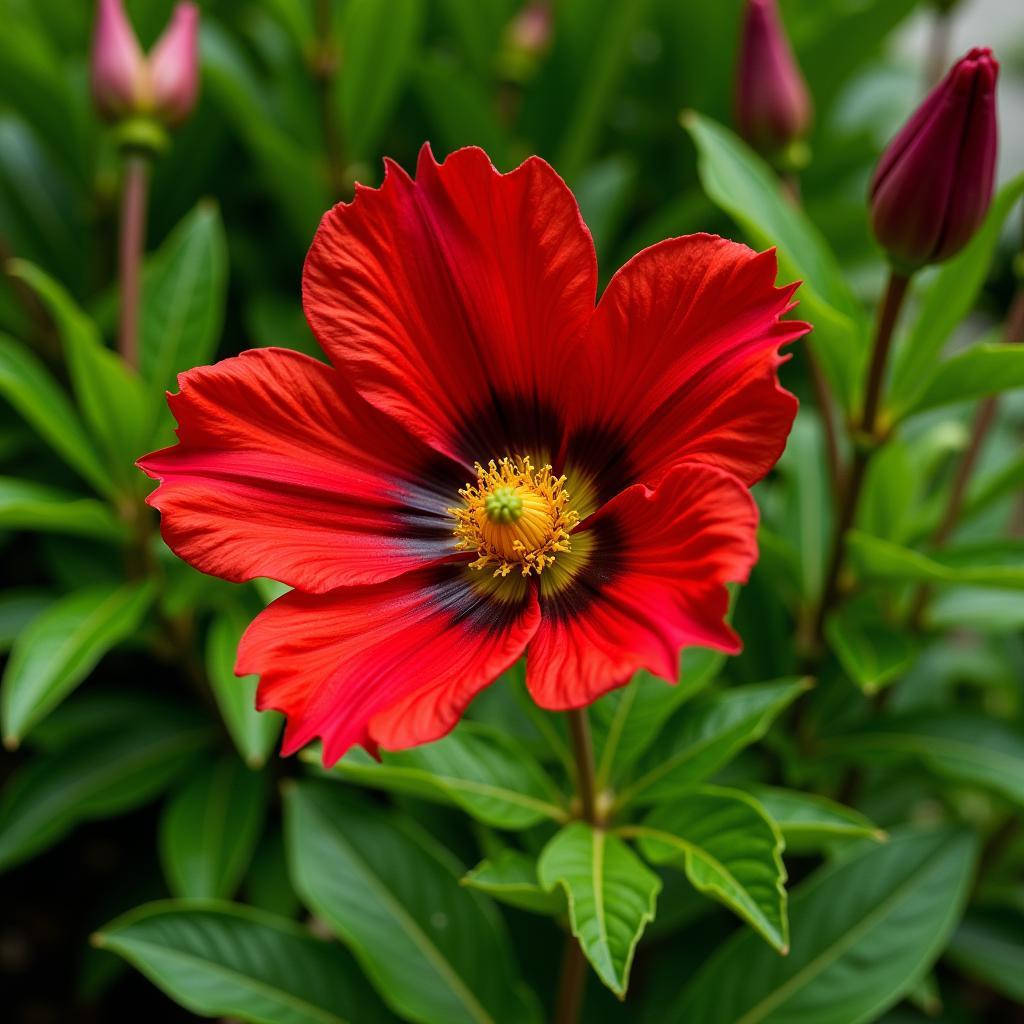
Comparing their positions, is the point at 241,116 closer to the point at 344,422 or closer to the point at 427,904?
the point at 344,422

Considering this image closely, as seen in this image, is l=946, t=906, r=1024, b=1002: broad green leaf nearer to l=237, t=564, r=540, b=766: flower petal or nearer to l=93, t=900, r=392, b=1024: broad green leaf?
l=93, t=900, r=392, b=1024: broad green leaf

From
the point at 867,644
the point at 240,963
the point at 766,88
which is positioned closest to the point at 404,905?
the point at 240,963

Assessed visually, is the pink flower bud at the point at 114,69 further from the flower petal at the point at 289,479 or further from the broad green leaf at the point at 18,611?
the flower petal at the point at 289,479

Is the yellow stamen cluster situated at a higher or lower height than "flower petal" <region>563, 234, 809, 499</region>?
lower

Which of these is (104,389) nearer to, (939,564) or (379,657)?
(379,657)

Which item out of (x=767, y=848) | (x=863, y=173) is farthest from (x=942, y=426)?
(x=767, y=848)

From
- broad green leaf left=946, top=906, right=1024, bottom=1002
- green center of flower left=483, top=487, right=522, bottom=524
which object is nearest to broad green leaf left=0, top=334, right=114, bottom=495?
green center of flower left=483, top=487, right=522, bottom=524

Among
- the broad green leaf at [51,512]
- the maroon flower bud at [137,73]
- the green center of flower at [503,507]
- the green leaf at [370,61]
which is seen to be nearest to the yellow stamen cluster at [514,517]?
the green center of flower at [503,507]

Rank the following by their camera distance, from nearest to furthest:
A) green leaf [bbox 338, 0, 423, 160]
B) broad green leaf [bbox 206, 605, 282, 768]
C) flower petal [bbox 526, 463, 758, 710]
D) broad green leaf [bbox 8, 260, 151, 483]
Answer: flower petal [bbox 526, 463, 758, 710]
broad green leaf [bbox 206, 605, 282, 768]
broad green leaf [bbox 8, 260, 151, 483]
green leaf [bbox 338, 0, 423, 160]
